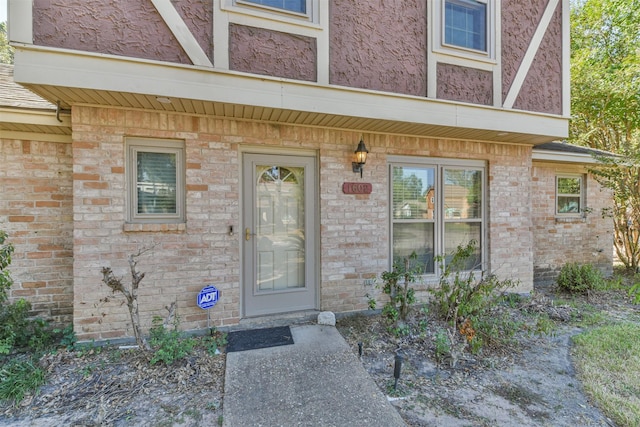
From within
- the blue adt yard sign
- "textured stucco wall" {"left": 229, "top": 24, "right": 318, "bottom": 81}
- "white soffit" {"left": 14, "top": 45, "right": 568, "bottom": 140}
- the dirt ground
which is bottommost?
the dirt ground

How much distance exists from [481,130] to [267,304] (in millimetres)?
3824

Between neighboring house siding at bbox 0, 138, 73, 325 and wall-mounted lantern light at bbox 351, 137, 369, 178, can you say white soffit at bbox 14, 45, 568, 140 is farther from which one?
neighboring house siding at bbox 0, 138, 73, 325

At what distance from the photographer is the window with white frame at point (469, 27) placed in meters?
4.28

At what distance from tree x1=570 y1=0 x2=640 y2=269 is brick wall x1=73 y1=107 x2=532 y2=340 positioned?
4.76 m

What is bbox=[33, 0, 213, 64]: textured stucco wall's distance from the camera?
2.84 metres

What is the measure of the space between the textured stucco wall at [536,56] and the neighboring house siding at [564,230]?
176 centimetres

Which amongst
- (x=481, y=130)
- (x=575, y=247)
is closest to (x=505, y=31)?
(x=481, y=130)

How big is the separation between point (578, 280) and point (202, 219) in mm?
6458

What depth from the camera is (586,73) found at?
27.6 feet

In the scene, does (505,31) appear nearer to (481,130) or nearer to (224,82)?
(481,130)

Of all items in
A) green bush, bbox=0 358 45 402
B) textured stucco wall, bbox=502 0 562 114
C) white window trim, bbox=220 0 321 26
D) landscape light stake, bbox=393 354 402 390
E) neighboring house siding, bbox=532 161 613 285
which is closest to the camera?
green bush, bbox=0 358 45 402

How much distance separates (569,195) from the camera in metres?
6.56

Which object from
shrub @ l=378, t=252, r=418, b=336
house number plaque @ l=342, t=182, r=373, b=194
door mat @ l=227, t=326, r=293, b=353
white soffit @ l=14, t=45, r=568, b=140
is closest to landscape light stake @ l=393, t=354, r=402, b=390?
shrub @ l=378, t=252, r=418, b=336

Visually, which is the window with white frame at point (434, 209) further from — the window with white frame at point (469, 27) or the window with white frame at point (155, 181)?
the window with white frame at point (155, 181)
